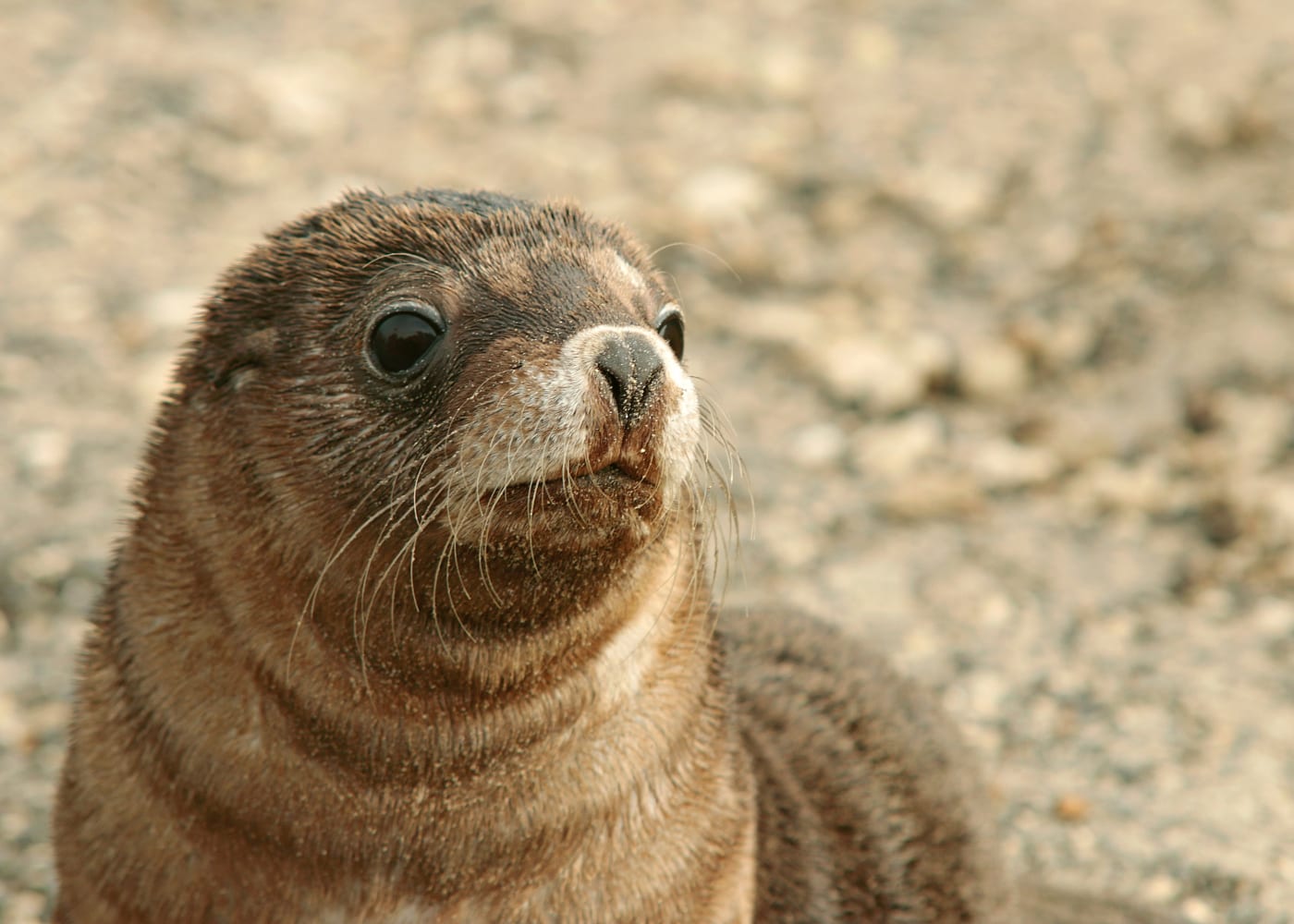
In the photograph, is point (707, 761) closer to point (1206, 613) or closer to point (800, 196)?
point (1206, 613)

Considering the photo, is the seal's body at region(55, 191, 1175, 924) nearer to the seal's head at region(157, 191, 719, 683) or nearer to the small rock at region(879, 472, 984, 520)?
the seal's head at region(157, 191, 719, 683)

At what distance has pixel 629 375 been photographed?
8.98ft

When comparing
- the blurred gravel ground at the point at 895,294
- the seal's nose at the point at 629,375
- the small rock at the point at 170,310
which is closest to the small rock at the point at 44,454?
the blurred gravel ground at the point at 895,294

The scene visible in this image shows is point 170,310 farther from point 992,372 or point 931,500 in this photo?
point 992,372

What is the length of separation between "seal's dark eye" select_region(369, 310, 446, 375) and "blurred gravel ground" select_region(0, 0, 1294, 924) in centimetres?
198

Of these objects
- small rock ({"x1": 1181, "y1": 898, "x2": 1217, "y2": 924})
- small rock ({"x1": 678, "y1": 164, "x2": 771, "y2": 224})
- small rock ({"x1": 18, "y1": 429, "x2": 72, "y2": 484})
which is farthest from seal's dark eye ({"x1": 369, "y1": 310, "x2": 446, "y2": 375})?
small rock ({"x1": 678, "y1": 164, "x2": 771, "y2": 224})

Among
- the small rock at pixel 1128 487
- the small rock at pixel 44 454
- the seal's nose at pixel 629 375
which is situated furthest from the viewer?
the small rock at pixel 1128 487

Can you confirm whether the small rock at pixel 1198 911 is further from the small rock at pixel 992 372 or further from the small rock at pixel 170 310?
the small rock at pixel 170 310

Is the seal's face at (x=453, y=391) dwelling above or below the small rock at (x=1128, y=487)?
below

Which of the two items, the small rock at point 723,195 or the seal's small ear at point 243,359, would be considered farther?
the small rock at point 723,195

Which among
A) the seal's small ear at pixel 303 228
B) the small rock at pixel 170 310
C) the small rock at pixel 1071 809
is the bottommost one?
the seal's small ear at pixel 303 228

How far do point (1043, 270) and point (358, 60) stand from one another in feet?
13.0

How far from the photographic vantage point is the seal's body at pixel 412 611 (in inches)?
112

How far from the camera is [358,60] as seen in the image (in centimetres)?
886
